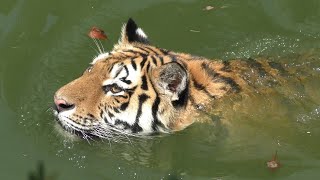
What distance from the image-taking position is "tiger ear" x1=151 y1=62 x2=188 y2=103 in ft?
18.6

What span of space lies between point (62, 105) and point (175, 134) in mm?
1154

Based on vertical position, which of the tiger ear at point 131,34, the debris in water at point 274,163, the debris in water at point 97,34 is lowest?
the debris in water at point 274,163

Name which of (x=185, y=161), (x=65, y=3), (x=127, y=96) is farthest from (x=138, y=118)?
(x=65, y=3)

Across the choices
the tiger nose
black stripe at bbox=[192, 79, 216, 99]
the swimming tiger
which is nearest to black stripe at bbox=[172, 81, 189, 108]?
the swimming tiger

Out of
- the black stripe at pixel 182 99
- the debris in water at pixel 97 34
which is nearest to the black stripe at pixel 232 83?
the black stripe at pixel 182 99

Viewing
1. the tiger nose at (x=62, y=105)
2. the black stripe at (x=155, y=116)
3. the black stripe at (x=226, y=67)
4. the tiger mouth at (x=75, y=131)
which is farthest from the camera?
the black stripe at (x=226, y=67)

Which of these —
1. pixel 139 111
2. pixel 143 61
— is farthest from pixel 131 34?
pixel 139 111

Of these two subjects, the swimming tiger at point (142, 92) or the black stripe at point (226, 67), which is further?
the black stripe at point (226, 67)

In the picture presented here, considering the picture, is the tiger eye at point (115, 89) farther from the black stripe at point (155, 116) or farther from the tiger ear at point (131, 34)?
the tiger ear at point (131, 34)

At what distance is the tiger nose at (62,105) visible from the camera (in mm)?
5848

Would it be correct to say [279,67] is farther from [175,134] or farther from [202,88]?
[175,134]

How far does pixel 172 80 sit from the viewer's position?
18.9ft

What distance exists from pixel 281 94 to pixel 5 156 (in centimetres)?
273

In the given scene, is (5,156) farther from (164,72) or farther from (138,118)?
(164,72)
